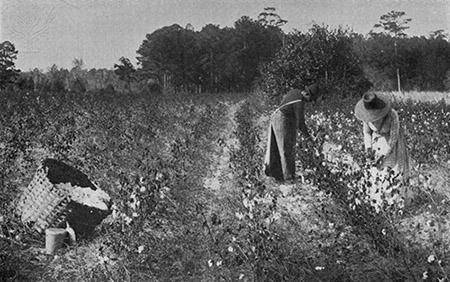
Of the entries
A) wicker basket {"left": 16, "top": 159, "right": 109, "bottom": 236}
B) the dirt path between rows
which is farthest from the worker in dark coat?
wicker basket {"left": 16, "top": 159, "right": 109, "bottom": 236}

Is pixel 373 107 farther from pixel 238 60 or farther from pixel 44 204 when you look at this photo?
pixel 238 60

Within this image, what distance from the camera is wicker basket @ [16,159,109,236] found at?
4996mm

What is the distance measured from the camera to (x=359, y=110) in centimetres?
522

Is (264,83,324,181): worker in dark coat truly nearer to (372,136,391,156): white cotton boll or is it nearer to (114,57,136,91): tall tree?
(372,136,391,156): white cotton boll

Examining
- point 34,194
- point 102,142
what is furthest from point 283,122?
point 102,142

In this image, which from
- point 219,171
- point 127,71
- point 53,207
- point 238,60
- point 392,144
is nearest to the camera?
point 53,207

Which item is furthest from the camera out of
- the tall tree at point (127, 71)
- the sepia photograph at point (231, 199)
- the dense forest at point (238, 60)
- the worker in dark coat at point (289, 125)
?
the tall tree at point (127, 71)

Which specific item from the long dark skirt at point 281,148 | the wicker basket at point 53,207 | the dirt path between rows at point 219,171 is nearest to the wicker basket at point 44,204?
the wicker basket at point 53,207

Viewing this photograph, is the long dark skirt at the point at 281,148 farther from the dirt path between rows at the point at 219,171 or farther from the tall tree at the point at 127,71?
the tall tree at the point at 127,71

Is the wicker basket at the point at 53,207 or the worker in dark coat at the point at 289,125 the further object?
the worker in dark coat at the point at 289,125

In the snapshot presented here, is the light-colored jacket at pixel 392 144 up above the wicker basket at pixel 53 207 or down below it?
above

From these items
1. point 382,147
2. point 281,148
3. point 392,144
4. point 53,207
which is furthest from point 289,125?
point 53,207

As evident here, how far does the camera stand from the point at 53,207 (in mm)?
5012

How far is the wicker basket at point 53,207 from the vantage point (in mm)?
4996
